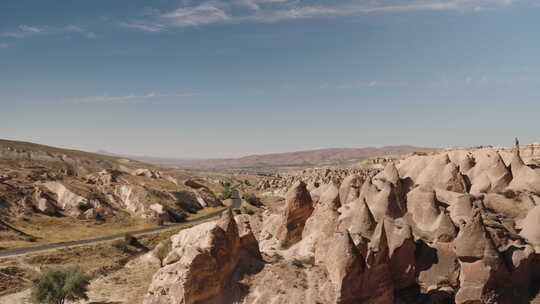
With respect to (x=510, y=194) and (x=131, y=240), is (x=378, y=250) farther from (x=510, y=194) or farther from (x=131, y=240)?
(x=131, y=240)

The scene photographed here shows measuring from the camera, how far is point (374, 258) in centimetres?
1892

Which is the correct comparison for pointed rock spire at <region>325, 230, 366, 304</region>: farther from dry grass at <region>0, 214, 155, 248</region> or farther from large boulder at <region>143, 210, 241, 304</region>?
dry grass at <region>0, 214, 155, 248</region>

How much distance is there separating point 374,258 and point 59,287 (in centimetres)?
2498

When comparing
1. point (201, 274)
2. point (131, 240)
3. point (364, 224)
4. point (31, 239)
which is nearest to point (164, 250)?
point (131, 240)

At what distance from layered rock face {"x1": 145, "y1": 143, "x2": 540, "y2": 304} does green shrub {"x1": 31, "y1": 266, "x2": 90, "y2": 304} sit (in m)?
14.1

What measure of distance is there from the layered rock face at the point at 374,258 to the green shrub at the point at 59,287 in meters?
14.1

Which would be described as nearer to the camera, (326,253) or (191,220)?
(326,253)

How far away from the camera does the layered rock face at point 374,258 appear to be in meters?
17.7

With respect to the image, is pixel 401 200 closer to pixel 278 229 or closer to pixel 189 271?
pixel 278 229

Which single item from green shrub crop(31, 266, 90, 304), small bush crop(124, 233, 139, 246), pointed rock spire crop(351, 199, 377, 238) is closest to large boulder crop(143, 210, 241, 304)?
pointed rock spire crop(351, 199, 377, 238)

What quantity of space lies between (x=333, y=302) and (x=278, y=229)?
444 inches

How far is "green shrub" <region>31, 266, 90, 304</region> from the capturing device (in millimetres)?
28578

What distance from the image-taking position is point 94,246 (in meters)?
47.6

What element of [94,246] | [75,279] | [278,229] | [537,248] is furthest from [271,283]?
[94,246]
